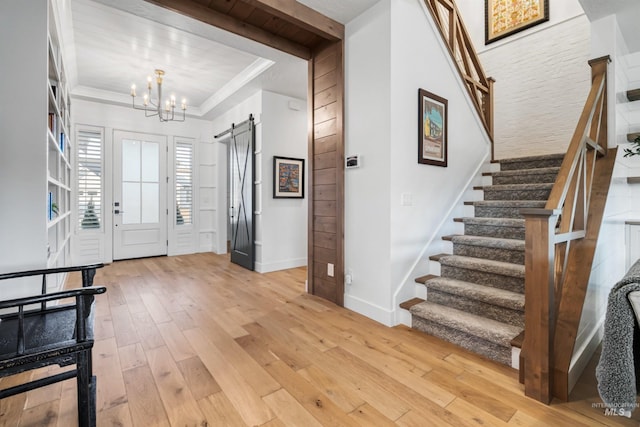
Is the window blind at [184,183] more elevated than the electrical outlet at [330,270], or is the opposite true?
the window blind at [184,183]

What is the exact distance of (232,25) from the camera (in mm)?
2861

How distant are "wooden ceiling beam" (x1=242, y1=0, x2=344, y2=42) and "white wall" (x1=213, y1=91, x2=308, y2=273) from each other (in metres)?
1.84

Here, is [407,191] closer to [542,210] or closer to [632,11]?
[542,210]

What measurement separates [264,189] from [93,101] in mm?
3522

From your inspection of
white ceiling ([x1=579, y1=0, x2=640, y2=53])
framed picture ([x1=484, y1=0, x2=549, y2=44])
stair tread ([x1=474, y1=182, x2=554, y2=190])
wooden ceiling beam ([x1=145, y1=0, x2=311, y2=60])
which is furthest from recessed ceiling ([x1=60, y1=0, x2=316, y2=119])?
framed picture ([x1=484, y1=0, x2=549, y2=44])

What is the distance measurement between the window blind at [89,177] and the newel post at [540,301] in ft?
20.3

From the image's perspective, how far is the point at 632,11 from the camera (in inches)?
94.3

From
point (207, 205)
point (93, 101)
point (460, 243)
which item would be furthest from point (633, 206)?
point (93, 101)

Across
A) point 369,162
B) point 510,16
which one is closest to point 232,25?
point 369,162

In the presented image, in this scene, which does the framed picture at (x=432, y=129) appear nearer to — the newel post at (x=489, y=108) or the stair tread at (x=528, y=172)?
the stair tread at (x=528, y=172)

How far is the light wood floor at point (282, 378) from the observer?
4.92ft

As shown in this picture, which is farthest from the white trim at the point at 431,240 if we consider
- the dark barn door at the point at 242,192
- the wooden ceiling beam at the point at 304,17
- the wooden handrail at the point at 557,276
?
the dark barn door at the point at 242,192

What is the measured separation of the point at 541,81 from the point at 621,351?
4.44 meters

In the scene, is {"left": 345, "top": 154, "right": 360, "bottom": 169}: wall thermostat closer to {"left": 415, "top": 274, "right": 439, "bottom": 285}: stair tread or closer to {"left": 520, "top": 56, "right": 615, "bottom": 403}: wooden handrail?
{"left": 415, "top": 274, "right": 439, "bottom": 285}: stair tread
